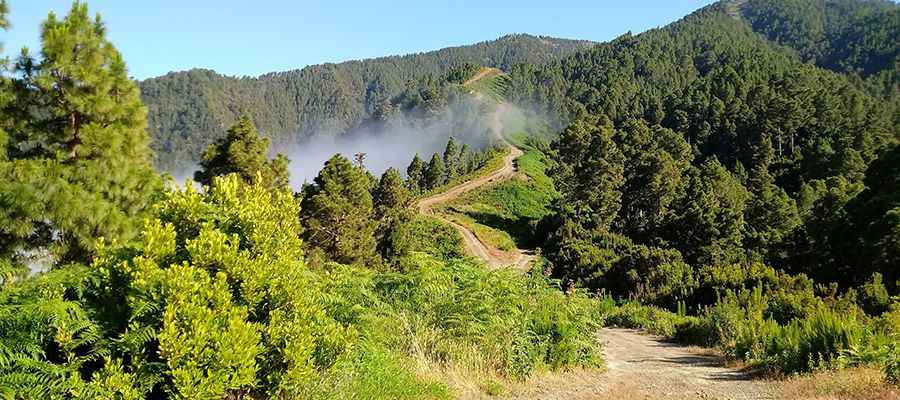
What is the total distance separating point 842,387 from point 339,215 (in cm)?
2442

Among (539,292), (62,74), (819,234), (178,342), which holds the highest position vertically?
(62,74)

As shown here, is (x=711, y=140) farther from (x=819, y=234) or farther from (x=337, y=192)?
(x=337, y=192)

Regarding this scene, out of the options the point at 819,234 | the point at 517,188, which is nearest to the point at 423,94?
the point at 517,188

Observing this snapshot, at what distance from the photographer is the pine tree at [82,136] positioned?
28.6 feet

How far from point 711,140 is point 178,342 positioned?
10308 cm

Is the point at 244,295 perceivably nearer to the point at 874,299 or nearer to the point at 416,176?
the point at 874,299

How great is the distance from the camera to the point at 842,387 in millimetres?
8609

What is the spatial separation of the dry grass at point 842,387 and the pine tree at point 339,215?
873 inches

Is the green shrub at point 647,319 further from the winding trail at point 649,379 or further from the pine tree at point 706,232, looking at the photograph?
the pine tree at point 706,232

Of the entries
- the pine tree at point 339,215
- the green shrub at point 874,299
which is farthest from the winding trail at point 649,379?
the pine tree at point 339,215

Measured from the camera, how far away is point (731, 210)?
43.5 meters

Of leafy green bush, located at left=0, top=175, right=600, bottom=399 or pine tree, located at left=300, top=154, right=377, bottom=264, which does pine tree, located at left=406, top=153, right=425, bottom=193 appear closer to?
pine tree, located at left=300, top=154, right=377, bottom=264

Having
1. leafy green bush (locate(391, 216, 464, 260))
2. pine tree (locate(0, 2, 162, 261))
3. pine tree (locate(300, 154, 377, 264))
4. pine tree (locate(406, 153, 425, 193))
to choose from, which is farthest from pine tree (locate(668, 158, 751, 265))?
pine tree (locate(406, 153, 425, 193))

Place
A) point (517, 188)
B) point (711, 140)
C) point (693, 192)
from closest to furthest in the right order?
point (693, 192) → point (517, 188) → point (711, 140)
